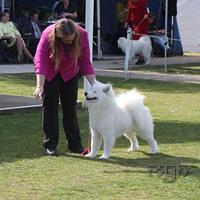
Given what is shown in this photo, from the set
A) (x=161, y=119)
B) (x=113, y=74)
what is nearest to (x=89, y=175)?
(x=161, y=119)

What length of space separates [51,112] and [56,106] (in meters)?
0.09

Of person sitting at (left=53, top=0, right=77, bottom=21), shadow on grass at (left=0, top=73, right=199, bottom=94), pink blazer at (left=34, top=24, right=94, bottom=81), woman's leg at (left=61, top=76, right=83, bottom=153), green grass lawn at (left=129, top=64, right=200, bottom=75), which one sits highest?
pink blazer at (left=34, top=24, right=94, bottom=81)

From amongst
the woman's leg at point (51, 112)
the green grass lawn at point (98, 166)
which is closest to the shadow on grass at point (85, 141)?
the green grass lawn at point (98, 166)

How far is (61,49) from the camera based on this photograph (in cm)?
744

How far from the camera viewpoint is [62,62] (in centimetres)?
754

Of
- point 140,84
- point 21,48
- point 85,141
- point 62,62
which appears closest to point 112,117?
point 62,62

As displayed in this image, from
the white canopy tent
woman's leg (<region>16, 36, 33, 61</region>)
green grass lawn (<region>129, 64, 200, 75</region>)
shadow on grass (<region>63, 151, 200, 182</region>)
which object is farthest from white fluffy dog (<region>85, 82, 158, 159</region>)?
the white canopy tent

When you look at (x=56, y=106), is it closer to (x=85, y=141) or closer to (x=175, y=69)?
(x=85, y=141)

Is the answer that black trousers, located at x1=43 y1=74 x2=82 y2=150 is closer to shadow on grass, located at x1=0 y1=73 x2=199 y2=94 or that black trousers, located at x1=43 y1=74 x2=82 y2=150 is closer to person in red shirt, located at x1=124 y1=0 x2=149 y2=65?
shadow on grass, located at x1=0 y1=73 x2=199 y2=94

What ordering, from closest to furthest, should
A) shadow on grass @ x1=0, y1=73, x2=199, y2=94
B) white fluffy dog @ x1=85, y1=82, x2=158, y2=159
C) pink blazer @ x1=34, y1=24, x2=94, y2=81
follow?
white fluffy dog @ x1=85, y1=82, x2=158, y2=159
pink blazer @ x1=34, y1=24, x2=94, y2=81
shadow on grass @ x1=0, y1=73, x2=199, y2=94

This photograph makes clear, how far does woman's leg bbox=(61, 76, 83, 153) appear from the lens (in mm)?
7766

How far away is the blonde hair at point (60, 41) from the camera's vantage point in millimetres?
7227

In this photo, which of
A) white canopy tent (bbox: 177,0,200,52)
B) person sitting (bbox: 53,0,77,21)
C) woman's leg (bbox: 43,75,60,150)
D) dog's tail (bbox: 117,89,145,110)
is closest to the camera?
woman's leg (bbox: 43,75,60,150)

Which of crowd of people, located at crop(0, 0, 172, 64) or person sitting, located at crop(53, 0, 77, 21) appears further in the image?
person sitting, located at crop(53, 0, 77, 21)
